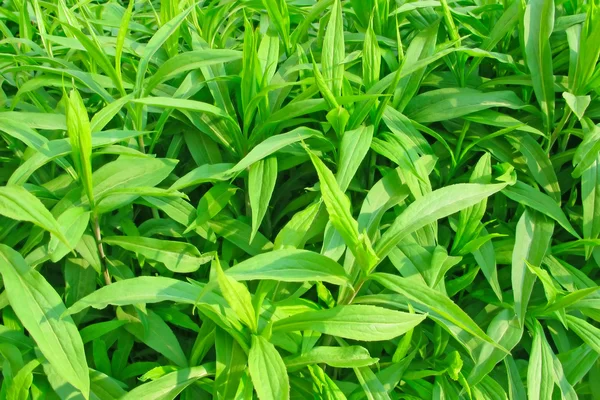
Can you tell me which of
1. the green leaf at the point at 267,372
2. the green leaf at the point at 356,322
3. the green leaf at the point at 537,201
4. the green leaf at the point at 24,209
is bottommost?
the green leaf at the point at 267,372

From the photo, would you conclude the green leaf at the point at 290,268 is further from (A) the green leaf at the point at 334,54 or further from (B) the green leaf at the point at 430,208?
(A) the green leaf at the point at 334,54

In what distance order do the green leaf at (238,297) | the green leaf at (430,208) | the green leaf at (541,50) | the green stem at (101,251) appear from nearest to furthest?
the green leaf at (238,297)
the green leaf at (430,208)
the green stem at (101,251)
the green leaf at (541,50)

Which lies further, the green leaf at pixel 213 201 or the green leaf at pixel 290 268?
the green leaf at pixel 213 201

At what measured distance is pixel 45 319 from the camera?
0.89m

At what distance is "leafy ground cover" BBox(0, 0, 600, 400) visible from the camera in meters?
0.89

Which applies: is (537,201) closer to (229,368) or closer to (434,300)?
(434,300)

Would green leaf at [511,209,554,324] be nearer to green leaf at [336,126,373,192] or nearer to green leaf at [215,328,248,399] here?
green leaf at [336,126,373,192]

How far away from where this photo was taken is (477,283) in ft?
3.60

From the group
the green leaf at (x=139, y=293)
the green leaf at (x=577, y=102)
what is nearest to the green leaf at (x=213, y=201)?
the green leaf at (x=139, y=293)

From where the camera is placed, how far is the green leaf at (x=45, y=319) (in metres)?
0.85

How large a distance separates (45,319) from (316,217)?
0.45 m

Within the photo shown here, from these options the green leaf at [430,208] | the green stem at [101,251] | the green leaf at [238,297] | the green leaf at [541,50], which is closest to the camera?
the green leaf at [238,297]

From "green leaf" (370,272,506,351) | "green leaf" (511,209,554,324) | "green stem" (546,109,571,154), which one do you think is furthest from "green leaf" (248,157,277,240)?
"green stem" (546,109,571,154)

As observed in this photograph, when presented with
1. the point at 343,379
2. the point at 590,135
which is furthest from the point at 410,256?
the point at 590,135
